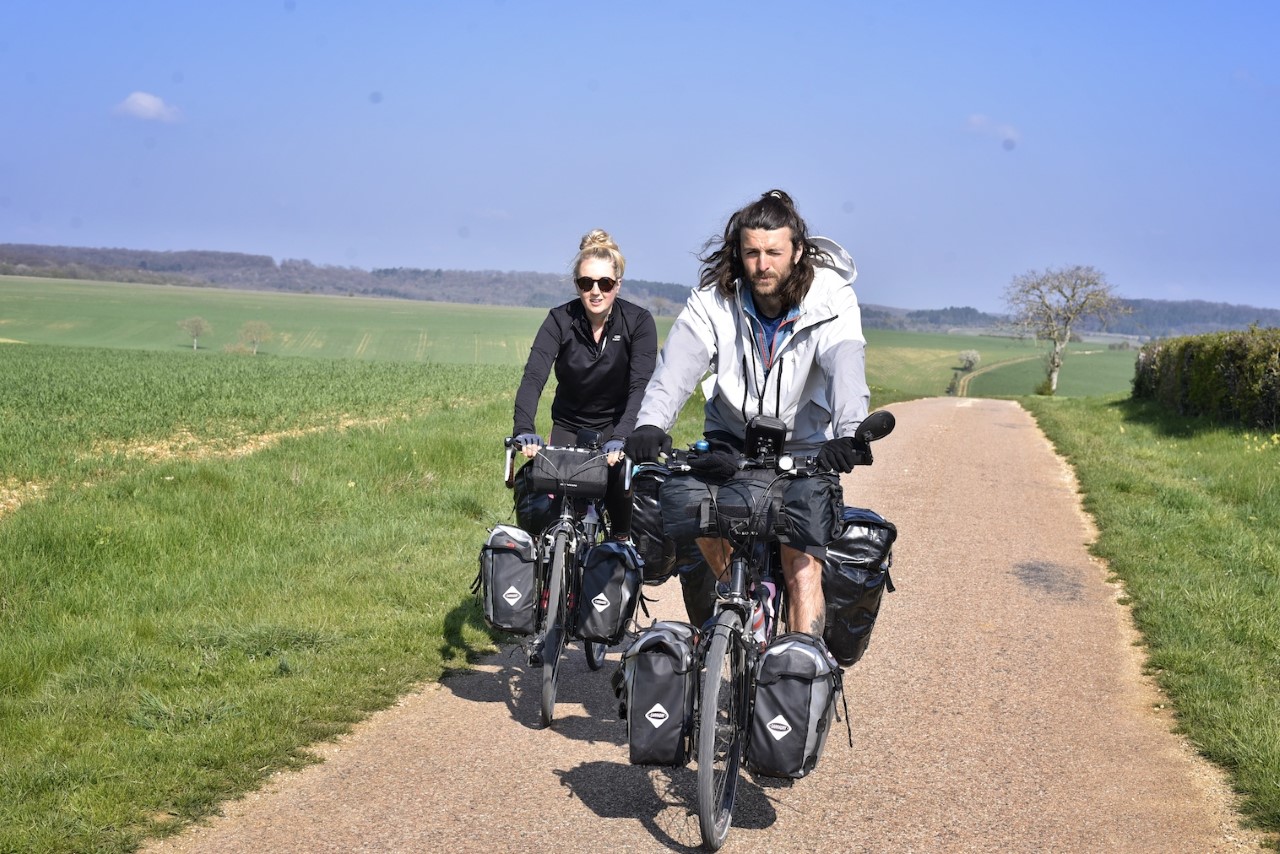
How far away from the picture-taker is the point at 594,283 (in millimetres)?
5875

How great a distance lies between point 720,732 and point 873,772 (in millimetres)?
1067

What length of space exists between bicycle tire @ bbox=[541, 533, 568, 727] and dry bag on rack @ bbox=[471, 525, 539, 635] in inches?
4.1

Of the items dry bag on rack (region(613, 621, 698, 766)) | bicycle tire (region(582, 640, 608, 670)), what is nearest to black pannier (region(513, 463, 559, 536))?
bicycle tire (region(582, 640, 608, 670))

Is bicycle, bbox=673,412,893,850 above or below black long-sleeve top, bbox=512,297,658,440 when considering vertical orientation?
below

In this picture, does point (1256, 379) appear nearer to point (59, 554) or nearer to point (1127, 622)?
point (1127, 622)

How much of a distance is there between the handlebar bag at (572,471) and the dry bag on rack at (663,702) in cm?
171

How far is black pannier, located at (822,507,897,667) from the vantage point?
4.57 meters

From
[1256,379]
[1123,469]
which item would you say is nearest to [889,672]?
[1123,469]

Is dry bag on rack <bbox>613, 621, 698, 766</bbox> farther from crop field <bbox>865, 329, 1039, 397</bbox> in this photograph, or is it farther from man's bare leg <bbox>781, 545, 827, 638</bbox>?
crop field <bbox>865, 329, 1039, 397</bbox>

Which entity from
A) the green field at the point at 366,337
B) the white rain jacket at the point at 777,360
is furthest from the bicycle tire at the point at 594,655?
the green field at the point at 366,337

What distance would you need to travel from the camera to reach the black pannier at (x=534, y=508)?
6.17 meters

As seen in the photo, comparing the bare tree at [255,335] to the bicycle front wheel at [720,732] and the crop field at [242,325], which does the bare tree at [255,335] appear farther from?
the bicycle front wheel at [720,732]

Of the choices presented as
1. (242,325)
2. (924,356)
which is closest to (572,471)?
(924,356)

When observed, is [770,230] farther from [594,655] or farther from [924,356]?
[924,356]
